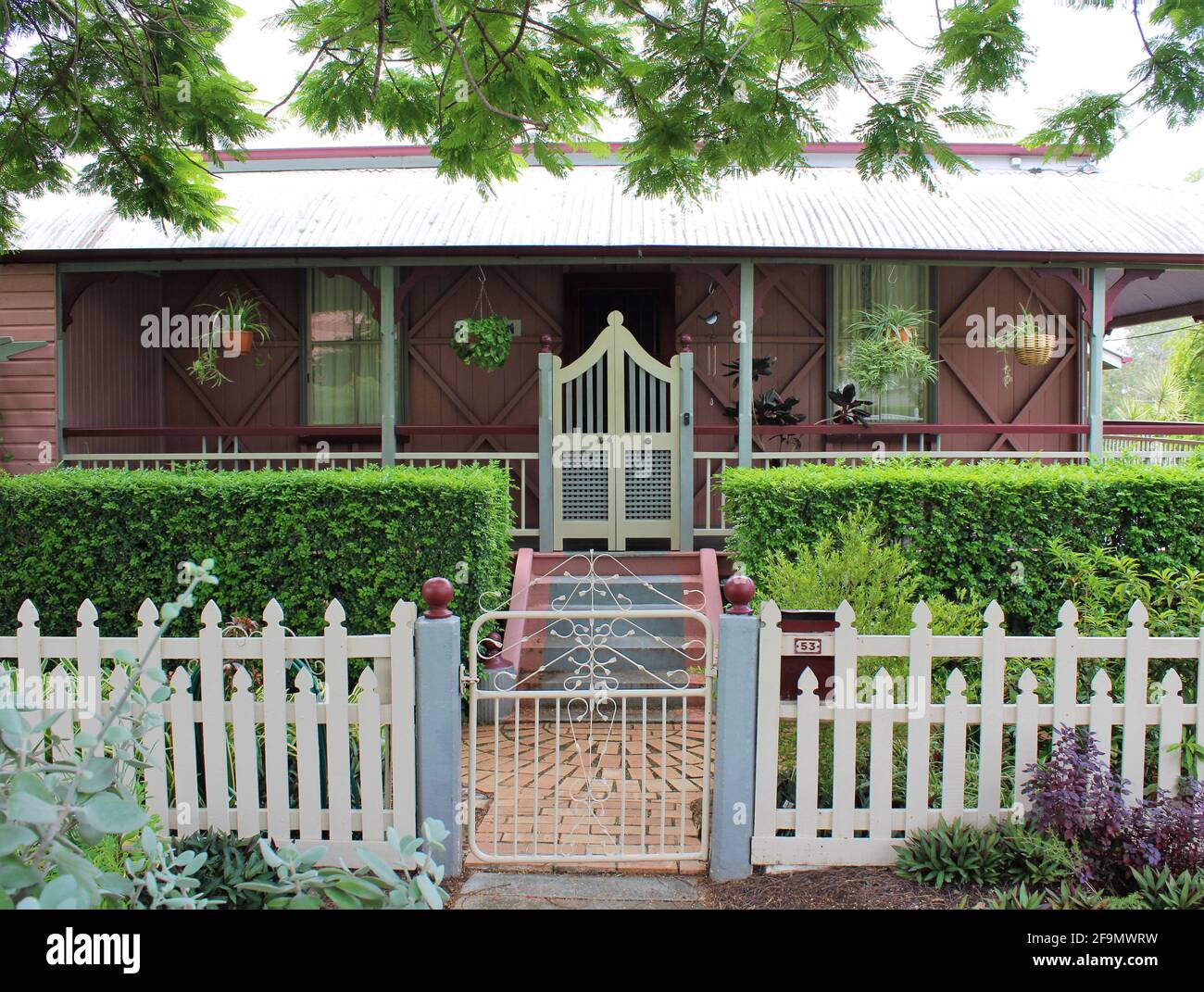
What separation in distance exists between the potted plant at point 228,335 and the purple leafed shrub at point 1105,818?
10178 mm

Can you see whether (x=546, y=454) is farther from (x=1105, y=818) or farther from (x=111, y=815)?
(x=111, y=815)

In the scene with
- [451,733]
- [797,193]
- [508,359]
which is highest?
[797,193]

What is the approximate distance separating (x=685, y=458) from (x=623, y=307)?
348 centimetres

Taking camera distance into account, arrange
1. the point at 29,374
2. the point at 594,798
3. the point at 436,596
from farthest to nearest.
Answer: the point at 29,374 → the point at 594,798 → the point at 436,596

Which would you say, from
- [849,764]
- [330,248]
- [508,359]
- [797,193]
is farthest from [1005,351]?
[849,764]

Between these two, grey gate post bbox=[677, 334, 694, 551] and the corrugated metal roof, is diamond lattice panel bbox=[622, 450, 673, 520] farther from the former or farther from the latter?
the corrugated metal roof

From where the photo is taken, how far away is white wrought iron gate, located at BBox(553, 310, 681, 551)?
370 inches

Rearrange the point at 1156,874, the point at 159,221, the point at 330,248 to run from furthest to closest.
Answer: the point at 330,248 < the point at 159,221 < the point at 1156,874

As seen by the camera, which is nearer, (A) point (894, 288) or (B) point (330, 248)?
(B) point (330, 248)

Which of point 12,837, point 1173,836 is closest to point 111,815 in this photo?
point 12,837

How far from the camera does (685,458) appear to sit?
369 inches

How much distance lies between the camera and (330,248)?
31.9 ft

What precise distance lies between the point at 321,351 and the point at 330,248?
9.79ft
